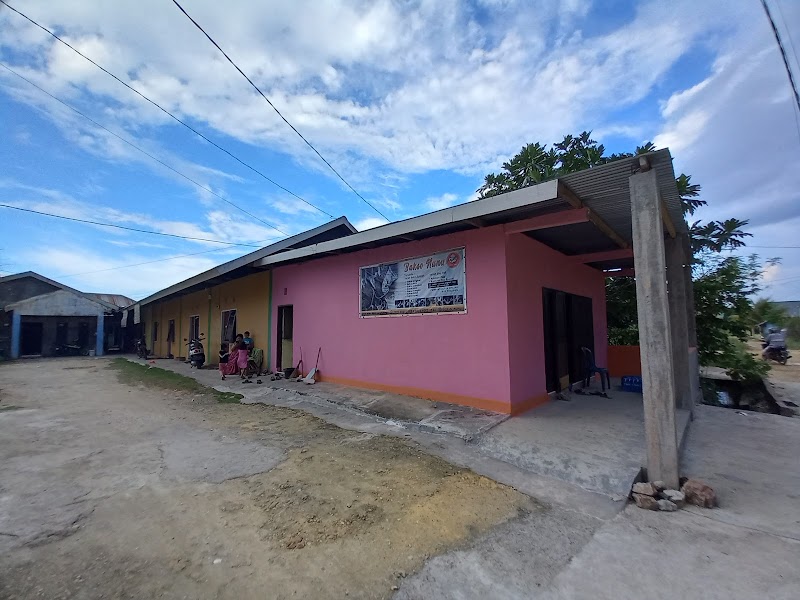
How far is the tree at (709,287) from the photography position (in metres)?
9.73

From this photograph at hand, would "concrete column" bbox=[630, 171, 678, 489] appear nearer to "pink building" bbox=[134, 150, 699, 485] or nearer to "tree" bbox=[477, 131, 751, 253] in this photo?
"pink building" bbox=[134, 150, 699, 485]

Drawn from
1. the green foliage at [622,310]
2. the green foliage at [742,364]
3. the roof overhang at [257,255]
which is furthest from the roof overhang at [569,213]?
the green foliage at [742,364]

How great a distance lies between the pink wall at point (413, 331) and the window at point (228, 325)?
3.93 m

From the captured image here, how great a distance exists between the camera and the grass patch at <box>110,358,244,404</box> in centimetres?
806

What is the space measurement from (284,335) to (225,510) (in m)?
7.64

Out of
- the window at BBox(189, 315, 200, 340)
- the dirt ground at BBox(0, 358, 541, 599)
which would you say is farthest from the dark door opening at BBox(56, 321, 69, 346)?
the dirt ground at BBox(0, 358, 541, 599)

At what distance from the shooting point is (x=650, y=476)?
359 cm

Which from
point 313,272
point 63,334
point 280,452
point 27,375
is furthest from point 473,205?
point 63,334

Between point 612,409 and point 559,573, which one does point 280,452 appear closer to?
point 559,573

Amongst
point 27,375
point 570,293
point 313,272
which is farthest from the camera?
point 27,375

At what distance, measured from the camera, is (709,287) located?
9641mm

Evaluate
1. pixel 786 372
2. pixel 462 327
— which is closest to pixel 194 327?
pixel 462 327

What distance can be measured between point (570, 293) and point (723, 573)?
6.53m

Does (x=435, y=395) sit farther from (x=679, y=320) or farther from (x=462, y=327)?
(x=679, y=320)
